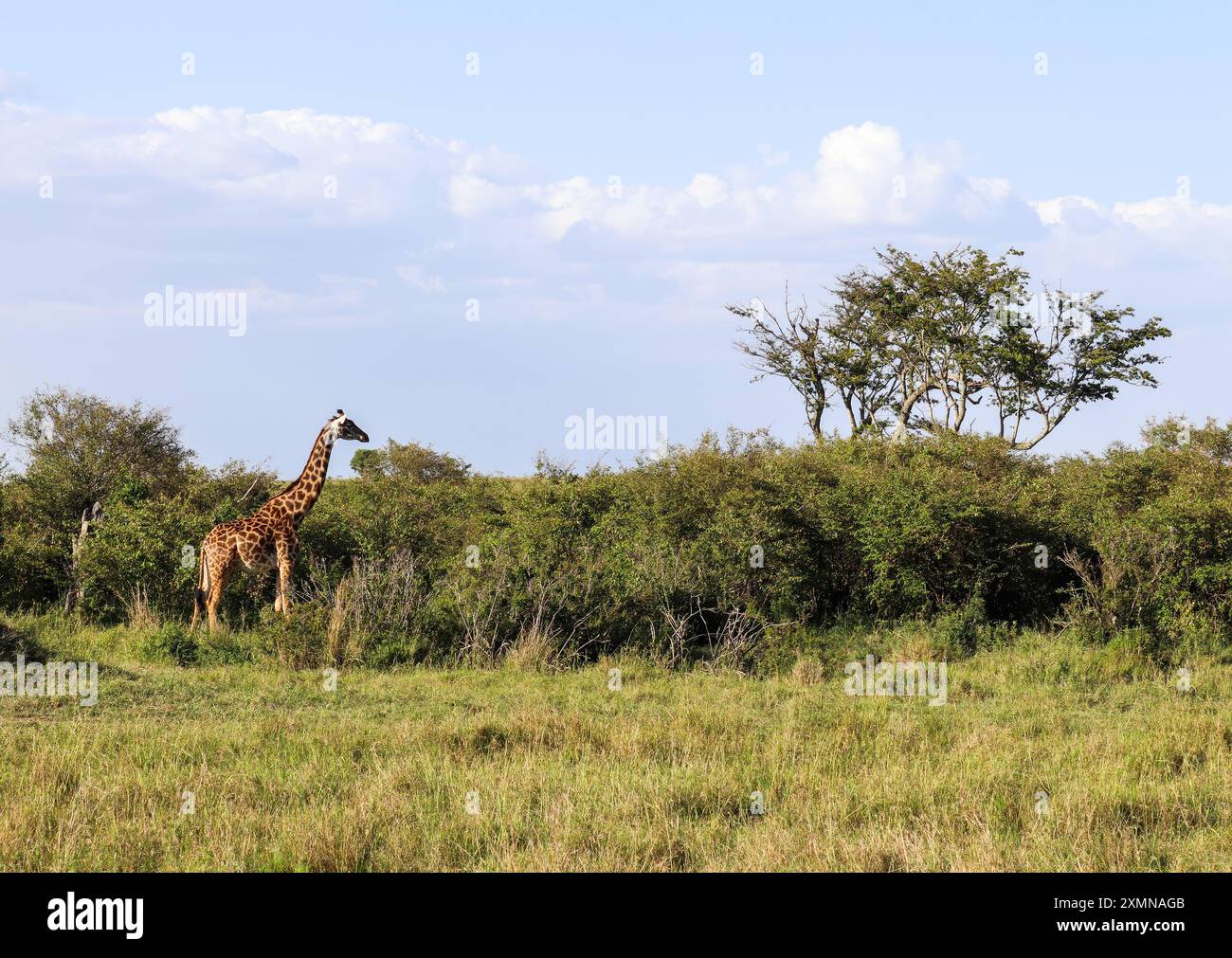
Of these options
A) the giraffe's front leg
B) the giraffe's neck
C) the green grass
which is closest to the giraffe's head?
the giraffe's neck

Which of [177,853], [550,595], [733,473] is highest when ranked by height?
[733,473]

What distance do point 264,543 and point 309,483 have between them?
38.5 inches

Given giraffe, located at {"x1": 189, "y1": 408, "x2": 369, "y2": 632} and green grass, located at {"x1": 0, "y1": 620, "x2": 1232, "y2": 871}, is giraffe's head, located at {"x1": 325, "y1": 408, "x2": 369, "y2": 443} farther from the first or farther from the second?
green grass, located at {"x1": 0, "y1": 620, "x2": 1232, "y2": 871}

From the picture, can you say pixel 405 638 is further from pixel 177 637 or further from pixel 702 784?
pixel 702 784

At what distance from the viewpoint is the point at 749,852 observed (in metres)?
6.97

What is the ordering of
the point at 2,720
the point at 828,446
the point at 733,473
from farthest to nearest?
the point at 828,446
the point at 733,473
the point at 2,720

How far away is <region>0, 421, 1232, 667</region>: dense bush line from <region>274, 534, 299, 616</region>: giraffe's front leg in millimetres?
290

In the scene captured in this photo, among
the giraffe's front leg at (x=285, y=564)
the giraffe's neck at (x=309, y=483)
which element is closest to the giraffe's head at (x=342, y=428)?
the giraffe's neck at (x=309, y=483)

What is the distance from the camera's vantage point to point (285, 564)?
15.2m

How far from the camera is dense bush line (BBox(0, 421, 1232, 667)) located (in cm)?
→ 1450

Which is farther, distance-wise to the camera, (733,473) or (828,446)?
(828,446)

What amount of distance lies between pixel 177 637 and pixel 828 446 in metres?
13.9

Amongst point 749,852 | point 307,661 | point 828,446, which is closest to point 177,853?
point 749,852

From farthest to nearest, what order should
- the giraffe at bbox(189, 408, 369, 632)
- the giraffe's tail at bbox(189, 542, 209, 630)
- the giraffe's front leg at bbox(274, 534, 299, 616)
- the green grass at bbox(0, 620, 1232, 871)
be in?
the giraffe's tail at bbox(189, 542, 209, 630), the giraffe at bbox(189, 408, 369, 632), the giraffe's front leg at bbox(274, 534, 299, 616), the green grass at bbox(0, 620, 1232, 871)
